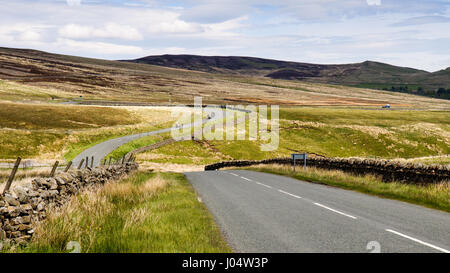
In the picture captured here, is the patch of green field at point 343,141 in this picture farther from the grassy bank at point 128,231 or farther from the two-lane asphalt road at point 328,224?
the grassy bank at point 128,231

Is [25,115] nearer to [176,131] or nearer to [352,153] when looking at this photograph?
[176,131]

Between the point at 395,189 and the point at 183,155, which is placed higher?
the point at 395,189

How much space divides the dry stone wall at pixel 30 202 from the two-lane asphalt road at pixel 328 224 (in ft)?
15.0

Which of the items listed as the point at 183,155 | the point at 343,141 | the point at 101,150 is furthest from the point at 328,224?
the point at 343,141

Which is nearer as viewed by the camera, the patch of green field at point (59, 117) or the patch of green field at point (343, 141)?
the patch of green field at point (343, 141)

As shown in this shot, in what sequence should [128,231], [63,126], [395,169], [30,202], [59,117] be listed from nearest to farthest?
1. [128,231]
2. [30,202]
3. [395,169]
4. [63,126]
5. [59,117]

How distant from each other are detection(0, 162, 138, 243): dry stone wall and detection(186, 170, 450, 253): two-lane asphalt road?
4580 mm

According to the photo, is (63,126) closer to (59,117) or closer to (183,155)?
(59,117)

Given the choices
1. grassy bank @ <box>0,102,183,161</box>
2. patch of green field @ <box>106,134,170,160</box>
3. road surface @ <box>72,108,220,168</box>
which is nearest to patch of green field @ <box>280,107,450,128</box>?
grassy bank @ <box>0,102,183,161</box>

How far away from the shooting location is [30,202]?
871cm

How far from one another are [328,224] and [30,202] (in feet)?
25.0

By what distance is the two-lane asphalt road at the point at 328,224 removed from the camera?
7.79 meters

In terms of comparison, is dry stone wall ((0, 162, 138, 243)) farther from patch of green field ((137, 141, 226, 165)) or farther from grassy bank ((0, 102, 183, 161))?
patch of green field ((137, 141, 226, 165))

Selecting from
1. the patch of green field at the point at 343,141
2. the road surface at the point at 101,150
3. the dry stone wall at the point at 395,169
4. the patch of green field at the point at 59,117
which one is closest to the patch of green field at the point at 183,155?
the patch of green field at the point at 343,141
